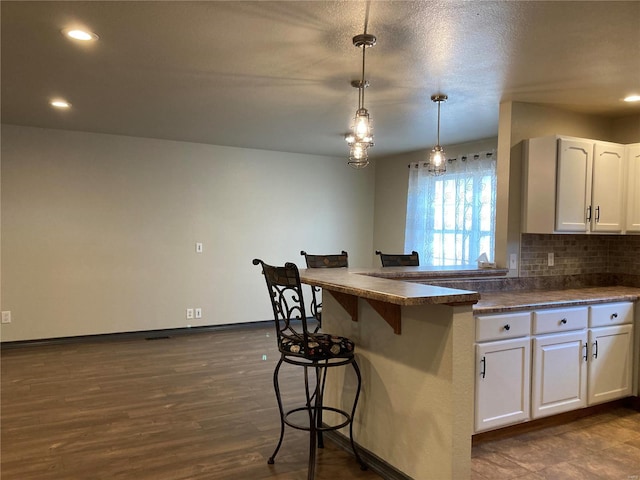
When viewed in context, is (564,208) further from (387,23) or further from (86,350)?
(86,350)

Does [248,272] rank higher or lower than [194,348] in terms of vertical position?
higher

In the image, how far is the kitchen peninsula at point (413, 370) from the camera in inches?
82.9

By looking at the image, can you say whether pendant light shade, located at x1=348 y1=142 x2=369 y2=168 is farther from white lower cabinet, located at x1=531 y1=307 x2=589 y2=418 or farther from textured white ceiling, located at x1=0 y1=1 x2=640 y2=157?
white lower cabinet, located at x1=531 y1=307 x2=589 y2=418

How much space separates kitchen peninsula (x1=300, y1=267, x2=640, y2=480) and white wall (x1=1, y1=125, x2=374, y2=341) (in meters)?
3.33

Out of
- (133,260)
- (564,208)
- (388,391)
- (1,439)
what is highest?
(564,208)

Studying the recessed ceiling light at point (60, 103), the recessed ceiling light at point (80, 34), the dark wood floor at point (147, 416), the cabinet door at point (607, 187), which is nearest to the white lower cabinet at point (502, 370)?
the dark wood floor at point (147, 416)

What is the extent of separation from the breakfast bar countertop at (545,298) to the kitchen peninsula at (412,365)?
0.01 metres

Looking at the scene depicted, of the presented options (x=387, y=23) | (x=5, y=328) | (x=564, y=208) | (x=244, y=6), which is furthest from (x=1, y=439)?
(x=564, y=208)

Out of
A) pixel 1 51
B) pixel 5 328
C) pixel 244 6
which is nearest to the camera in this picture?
pixel 244 6

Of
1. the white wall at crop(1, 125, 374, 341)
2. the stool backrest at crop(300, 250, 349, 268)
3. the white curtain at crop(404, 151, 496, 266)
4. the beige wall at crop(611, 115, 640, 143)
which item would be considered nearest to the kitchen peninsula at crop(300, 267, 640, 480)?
the stool backrest at crop(300, 250, 349, 268)

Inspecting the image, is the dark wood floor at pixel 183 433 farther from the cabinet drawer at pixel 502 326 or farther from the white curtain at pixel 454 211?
the white curtain at pixel 454 211

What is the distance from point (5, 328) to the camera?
16.4 ft

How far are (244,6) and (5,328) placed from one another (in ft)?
14.8

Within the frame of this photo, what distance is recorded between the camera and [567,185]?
12.1ft
